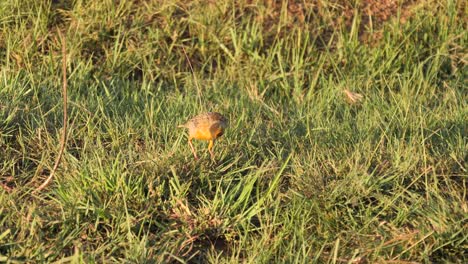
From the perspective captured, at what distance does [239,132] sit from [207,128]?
0.54 meters

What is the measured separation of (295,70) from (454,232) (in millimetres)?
2257

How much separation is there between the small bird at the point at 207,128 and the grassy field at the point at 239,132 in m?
0.13

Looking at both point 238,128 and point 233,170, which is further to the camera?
point 238,128

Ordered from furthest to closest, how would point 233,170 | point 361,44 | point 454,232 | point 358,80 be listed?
point 361,44
point 358,80
point 233,170
point 454,232

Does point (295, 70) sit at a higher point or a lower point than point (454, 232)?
lower

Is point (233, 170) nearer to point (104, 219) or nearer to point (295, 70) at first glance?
point (104, 219)

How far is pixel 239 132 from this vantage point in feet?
15.8

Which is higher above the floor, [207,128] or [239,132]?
[207,128]

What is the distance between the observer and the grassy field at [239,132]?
3.96m

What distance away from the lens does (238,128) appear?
4.83 m

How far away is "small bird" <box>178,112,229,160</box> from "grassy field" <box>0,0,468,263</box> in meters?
0.13

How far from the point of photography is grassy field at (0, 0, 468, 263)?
3959 mm

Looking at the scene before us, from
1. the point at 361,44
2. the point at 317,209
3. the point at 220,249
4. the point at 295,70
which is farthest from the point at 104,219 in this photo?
the point at 361,44

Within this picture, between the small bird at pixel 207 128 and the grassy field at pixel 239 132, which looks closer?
the grassy field at pixel 239 132
